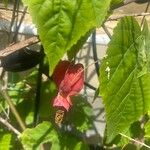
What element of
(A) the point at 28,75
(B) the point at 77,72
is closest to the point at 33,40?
(B) the point at 77,72

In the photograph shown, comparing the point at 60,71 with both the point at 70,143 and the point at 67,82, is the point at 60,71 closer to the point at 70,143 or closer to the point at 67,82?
the point at 67,82

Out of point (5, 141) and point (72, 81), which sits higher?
point (72, 81)

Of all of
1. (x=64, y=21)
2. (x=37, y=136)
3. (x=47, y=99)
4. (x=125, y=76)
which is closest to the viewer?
(x=64, y=21)

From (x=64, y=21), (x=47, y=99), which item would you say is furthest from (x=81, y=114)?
(x=64, y=21)

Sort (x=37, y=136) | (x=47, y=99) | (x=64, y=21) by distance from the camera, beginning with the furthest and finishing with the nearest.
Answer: (x=47, y=99) < (x=37, y=136) < (x=64, y=21)

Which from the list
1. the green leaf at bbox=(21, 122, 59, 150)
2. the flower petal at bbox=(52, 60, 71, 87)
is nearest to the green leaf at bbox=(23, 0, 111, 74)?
the flower petal at bbox=(52, 60, 71, 87)

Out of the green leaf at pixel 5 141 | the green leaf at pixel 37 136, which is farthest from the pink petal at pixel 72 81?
the green leaf at pixel 5 141
